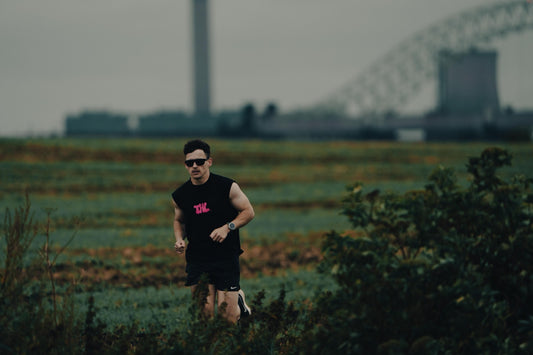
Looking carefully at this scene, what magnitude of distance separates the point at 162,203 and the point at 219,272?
2133 centimetres

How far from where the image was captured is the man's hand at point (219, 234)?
578 cm

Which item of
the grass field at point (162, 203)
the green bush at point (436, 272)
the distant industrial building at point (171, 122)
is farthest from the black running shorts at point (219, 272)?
the distant industrial building at point (171, 122)

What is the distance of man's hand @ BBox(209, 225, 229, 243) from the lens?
5777 mm

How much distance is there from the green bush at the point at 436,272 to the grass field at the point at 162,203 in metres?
0.60

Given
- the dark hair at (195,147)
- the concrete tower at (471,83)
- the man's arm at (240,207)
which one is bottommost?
the man's arm at (240,207)

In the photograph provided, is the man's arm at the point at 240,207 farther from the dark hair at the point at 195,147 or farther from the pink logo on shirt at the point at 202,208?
the dark hair at the point at 195,147

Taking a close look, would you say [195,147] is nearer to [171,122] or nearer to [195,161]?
[195,161]

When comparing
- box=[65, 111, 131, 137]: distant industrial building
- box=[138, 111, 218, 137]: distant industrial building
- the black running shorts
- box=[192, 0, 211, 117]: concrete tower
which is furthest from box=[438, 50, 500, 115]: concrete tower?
the black running shorts

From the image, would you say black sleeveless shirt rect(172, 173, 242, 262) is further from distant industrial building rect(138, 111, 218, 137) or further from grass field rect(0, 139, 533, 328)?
distant industrial building rect(138, 111, 218, 137)

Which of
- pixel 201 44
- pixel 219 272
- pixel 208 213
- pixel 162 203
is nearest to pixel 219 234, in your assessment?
pixel 208 213

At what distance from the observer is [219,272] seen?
6.11 metres

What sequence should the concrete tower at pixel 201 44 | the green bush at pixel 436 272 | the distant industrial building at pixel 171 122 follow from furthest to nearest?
the distant industrial building at pixel 171 122, the concrete tower at pixel 201 44, the green bush at pixel 436 272

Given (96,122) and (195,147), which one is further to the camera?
(96,122)

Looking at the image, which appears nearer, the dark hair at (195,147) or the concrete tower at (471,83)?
the dark hair at (195,147)
